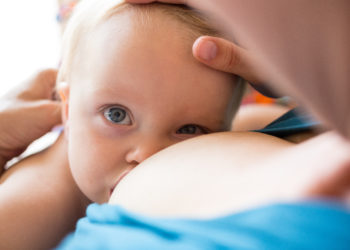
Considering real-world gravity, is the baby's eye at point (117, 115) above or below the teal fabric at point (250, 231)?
above

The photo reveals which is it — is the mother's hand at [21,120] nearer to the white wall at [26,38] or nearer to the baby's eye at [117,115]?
the baby's eye at [117,115]

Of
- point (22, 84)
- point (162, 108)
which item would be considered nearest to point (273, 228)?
point (162, 108)

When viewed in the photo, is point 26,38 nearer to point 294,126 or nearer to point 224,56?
point 224,56

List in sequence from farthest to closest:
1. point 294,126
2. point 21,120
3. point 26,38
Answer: point 26,38, point 21,120, point 294,126

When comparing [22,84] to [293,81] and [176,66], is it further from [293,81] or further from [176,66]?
[293,81]

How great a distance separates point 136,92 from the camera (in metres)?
0.77

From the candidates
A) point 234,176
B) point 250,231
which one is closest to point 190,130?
point 234,176

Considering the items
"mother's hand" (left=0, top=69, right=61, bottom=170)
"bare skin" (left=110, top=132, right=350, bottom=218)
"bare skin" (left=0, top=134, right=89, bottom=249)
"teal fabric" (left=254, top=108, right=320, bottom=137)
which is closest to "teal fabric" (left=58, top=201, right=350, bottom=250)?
"bare skin" (left=110, top=132, right=350, bottom=218)

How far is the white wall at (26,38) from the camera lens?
1.89 metres

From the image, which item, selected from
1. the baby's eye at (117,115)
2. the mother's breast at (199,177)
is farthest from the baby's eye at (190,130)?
the mother's breast at (199,177)

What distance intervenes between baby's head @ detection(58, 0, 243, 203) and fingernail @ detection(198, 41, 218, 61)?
3 cm

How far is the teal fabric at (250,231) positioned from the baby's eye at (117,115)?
42 cm

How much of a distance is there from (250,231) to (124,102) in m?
0.51

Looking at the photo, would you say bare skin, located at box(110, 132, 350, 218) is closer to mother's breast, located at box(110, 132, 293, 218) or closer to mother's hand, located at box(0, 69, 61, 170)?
mother's breast, located at box(110, 132, 293, 218)
